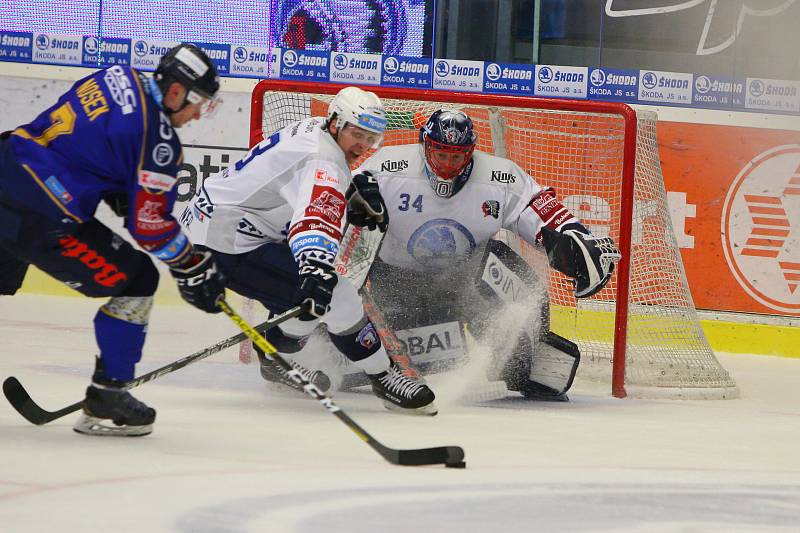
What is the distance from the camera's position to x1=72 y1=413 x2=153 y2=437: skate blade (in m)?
2.86

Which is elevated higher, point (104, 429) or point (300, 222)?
point (300, 222)

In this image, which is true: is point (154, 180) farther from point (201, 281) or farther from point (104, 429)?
point (104, 429)

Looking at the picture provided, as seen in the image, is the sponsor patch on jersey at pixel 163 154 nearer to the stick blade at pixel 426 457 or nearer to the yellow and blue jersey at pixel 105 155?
the yellow and blue jersey at pixel 105 155

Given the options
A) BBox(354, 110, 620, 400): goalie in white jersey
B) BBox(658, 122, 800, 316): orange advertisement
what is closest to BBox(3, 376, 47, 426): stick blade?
BBox(354, 110, 620, 400): goalie in white jersey

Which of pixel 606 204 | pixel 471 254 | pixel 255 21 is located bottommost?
pixel 471 254

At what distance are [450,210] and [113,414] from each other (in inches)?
62.1

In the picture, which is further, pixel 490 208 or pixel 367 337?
pixel 490 208

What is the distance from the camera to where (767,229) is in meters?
5.78

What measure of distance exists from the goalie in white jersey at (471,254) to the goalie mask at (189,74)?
4.15 feet

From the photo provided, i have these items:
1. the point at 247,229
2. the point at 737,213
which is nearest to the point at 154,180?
the point at 247,229

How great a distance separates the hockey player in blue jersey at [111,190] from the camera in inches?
104

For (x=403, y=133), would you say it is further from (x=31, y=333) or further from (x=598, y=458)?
(x=598, y=458)

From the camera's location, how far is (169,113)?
274cm

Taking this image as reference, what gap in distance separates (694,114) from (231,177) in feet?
9.88
